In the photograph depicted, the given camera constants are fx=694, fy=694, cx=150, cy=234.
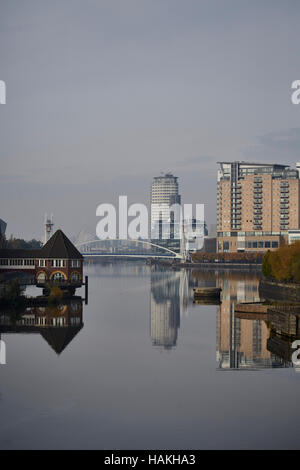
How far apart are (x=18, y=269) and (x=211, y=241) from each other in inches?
4629

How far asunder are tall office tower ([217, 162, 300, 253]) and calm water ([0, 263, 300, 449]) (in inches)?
4074

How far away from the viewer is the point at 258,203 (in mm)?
147500

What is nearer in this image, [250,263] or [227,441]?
[227,441]

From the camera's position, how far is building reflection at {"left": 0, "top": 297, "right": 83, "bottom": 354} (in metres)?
37.4

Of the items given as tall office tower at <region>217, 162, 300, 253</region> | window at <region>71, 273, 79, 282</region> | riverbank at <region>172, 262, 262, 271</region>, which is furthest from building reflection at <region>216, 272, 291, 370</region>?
tall office tower at <region>217, 162, 300, 253</region>

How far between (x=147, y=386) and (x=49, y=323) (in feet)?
59.4

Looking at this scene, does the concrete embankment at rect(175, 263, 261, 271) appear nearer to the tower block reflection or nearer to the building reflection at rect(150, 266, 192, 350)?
the building reflection at rect(150, 266, 192, 350)

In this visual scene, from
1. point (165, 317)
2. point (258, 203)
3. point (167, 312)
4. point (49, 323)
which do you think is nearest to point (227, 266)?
point (258, 203)

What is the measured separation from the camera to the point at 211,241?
179m

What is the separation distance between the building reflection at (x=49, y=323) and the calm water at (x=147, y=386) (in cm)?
8

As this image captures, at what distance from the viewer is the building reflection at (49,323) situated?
37.4 metres

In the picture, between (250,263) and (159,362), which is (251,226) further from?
(159,362)

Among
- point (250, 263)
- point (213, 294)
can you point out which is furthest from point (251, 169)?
point (213, 294)
